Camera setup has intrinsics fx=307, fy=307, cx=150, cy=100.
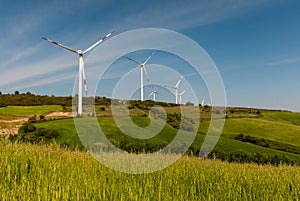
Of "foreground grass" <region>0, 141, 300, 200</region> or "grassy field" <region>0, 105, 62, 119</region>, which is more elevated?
"grassy field" <region>0, 105, 62, 119</region>

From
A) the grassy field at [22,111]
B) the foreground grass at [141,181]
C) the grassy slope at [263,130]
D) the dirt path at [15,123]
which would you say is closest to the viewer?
the foreground grass at [141,181]

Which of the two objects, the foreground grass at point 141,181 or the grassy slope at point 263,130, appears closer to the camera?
the foreground grass at point 141,181

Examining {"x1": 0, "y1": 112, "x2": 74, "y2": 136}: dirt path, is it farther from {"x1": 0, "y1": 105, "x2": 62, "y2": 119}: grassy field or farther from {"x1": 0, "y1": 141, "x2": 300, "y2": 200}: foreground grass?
{"x1": 0, "y1": 141, "x2": 300, "y2": 200}: foreground grass

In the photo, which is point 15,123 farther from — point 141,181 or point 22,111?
point 141,181

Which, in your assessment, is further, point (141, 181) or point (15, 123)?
point (15, 123)

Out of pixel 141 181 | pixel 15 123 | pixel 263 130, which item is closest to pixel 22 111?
pixel 15 123

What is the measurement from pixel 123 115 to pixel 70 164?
15.0 feet

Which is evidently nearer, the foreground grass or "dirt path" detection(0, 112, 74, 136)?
the foreground grass

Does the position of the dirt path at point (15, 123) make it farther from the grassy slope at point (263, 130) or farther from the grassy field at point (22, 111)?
the grassy slope at point (263, 130)

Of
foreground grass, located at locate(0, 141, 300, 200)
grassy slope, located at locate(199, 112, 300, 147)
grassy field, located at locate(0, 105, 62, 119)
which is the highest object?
grassy field, located at locate(0, 105, 62, 119)

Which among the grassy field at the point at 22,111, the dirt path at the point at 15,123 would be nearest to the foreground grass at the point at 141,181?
the dirt path at the point at 15,123

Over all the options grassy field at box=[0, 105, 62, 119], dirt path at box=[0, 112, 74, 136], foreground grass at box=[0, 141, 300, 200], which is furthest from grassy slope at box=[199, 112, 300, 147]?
foreground grass at box=[0, 141, 300, 200]

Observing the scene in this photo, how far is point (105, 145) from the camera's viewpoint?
1477 cm

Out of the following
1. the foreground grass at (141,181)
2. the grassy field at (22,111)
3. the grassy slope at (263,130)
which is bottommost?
the grassy slope at (263,130)
